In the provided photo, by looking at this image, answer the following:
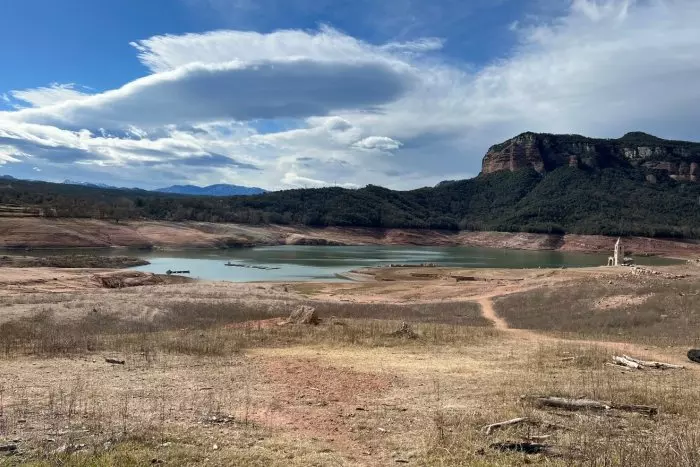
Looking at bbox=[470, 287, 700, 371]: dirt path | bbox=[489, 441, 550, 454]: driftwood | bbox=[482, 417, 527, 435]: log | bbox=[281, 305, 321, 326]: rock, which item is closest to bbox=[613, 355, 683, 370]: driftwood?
bbox=[470, 287, 700, 371]: dirt path

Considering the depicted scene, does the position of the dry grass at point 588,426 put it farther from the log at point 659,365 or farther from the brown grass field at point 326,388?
the log at point 659,365

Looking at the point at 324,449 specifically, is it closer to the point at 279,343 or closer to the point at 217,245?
the point at 279,343

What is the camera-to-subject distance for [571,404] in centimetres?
946

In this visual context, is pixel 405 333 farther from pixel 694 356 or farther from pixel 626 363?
pixel 694 356

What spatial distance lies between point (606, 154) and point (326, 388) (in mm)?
197187

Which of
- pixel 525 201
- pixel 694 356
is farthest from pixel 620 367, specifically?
pixel 525 201

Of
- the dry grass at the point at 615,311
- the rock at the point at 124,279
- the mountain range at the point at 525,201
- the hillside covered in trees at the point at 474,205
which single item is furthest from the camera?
the mountain range at the point at 525,201

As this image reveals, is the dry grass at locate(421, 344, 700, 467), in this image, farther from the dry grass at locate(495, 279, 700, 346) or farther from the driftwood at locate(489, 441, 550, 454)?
the dry grass at locate(495, 279, 700, 346)

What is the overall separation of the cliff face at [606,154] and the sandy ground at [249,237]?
64.7m

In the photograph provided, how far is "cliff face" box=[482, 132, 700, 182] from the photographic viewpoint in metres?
175

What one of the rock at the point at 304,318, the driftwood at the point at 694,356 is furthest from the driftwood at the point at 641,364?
the rock at the point at 304,318

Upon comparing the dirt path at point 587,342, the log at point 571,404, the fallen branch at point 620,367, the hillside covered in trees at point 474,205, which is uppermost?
the hillside covered in trees at point 474,205

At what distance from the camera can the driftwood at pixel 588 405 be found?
30.3ft

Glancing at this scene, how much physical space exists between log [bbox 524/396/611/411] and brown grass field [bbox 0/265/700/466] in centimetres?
24
